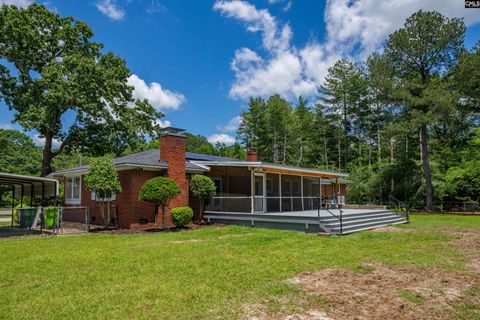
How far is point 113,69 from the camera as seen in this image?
24.4m

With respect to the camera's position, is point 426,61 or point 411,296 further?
point 426,61

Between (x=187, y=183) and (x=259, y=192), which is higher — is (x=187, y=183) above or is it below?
above

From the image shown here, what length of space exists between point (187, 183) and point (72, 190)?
304 inches

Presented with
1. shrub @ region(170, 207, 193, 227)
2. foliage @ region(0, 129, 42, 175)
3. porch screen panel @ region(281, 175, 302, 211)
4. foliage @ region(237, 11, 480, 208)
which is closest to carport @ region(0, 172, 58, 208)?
shrub @ region(170, 207, 193, 227)

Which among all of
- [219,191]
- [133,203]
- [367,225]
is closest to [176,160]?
[133,203]

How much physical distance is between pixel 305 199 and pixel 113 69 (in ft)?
55.3

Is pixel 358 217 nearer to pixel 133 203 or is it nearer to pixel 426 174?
pixel 133 203

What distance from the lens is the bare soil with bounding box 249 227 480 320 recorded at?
4.28 meters

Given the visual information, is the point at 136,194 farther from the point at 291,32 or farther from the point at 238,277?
the point at 291,32

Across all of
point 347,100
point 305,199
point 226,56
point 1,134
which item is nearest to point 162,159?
point 305,199

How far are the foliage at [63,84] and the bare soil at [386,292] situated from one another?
21107mm

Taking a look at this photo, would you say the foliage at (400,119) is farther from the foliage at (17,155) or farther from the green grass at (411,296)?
the foliage at (17,155)

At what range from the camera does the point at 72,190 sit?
18344 millimetres

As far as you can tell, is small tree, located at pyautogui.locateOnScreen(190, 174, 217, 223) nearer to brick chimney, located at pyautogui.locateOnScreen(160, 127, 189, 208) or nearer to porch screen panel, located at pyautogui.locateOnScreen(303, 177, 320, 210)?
brick chimney, located at pyautogui.locateOnScreen(160, 127, 189, 208)
